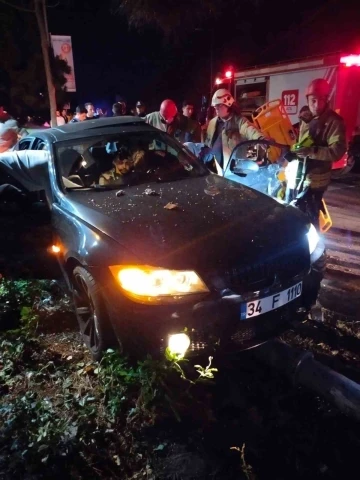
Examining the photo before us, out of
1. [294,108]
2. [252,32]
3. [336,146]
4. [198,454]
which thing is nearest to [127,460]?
[198,454]

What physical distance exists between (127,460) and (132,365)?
57 centimetres

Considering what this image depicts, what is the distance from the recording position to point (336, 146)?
4.02m

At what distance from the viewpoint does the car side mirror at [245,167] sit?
4.05 m

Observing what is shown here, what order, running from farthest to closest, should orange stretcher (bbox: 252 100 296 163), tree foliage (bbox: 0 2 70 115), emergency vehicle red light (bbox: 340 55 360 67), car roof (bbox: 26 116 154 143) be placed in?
tree foliage (bbox: 0 2 70 115) → emergency vehicle red light (bbox: 340 55 360 67) → orange stretcher (bbox: 252 100 296 163) → car roof (bbox: 26 116 154 143)

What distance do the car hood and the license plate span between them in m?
0.26

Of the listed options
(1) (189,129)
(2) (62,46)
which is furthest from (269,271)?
(2) (62,46)

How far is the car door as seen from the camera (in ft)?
12.1

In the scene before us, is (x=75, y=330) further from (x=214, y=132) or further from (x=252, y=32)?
(x=252, y=32)

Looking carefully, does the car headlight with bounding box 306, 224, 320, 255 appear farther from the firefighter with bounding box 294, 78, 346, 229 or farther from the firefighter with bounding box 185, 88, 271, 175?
the firefighter with bounding box 185, 88, 271, 175

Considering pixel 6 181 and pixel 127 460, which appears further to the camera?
pixel 6 181

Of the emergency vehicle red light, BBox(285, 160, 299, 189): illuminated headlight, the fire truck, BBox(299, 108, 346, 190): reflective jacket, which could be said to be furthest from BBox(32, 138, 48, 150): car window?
the emergency vehicle red light

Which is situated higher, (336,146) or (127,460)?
(336,146)

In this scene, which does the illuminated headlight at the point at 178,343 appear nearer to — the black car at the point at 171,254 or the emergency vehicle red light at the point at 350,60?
the black car at the point at 171,254

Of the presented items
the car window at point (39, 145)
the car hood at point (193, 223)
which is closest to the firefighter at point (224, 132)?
the car hood at point (193, 223)
